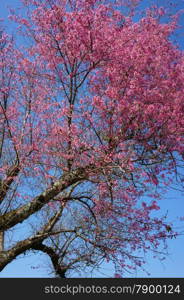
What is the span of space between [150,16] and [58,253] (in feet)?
30.0

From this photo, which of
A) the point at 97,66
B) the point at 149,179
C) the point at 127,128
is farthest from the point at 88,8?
the point at 149,179

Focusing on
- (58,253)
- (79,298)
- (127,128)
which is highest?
(127,128)

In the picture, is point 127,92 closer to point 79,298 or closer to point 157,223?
point 157,223

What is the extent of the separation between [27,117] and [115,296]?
21.4ft

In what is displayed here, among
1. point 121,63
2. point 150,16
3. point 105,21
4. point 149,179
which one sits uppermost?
point 150,16

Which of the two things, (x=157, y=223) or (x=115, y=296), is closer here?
(x=115, y=296)

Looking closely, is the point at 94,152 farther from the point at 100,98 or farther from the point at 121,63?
the point at 121,63

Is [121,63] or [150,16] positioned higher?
[150,16]

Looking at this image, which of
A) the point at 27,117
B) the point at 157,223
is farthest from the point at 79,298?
the point at 27,117

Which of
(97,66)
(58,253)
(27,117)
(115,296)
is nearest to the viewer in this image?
(115,296)

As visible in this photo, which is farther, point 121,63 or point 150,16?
point 150,16

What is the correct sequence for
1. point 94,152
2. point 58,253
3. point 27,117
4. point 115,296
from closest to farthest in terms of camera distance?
1. point 115,296
2. point 94,152
3. point 27,117
4. point 58,253

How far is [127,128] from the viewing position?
10797mm

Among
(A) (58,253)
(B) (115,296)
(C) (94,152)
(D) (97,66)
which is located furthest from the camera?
(A) (58,253)
